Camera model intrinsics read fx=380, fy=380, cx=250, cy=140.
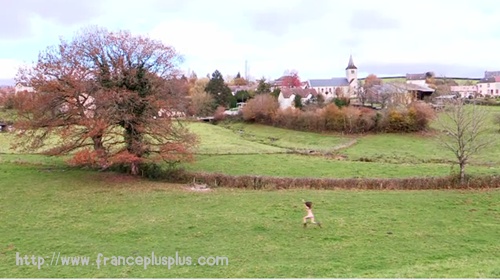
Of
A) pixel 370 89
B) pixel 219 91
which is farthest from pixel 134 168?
pixel 219 91

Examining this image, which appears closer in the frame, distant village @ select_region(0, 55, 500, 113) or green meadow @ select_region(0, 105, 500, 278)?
green meadow @ select_region(0, 105, 500, 278)

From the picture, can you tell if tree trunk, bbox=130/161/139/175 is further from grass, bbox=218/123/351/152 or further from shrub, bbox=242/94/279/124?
shrub, bbox=242/94/279/124

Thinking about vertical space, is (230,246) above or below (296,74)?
below

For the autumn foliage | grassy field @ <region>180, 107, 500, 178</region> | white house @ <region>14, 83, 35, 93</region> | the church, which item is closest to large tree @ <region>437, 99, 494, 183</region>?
grassy field @ <region>180, 107, 500, 178</region>

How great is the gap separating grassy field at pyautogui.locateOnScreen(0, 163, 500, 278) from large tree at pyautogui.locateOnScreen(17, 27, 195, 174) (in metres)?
3.86

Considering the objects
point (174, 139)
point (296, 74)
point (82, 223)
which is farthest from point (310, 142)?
point (296, 74)

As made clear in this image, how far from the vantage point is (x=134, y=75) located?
28.9m

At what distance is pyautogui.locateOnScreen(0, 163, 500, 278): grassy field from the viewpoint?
13.1 meters

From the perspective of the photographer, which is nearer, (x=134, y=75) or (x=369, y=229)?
(x=369, y=229)

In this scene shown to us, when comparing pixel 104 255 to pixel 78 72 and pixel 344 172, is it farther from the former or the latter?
pixel 344 172

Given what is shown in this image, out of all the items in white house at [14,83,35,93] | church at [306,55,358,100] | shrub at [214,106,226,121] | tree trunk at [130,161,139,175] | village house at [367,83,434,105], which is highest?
church at [306,55,358,100]

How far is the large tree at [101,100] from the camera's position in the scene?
28.1 metres

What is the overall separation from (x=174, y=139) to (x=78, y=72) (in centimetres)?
868

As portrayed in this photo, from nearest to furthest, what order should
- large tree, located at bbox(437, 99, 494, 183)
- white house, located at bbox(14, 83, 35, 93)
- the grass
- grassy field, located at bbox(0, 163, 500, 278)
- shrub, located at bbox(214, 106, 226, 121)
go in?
1. grassy field, located at bbox(0, 163, 500, 278)
2. large tree, located at bbox(437, 99, 494, 183)
3. white house, located at bbox(14, 83, 35, 93)
4. the grass
5. shrub, located at bbox(214, 106, 226, 121)
